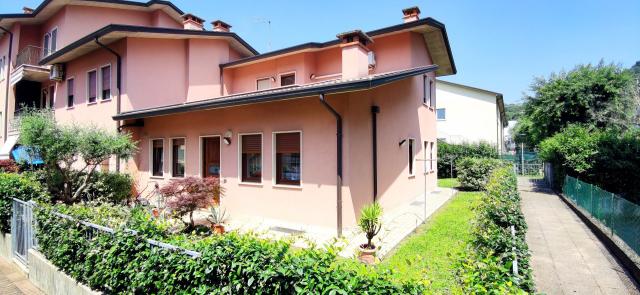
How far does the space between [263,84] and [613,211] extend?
14.2 meters

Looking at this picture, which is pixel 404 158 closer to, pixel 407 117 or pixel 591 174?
pixel 407 117

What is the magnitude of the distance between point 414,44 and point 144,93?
12.3m

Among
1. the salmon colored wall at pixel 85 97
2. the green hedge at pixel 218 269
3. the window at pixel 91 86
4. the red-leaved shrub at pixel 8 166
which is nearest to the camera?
the green hedge at pixel 218 269

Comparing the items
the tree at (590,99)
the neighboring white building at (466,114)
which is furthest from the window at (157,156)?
the neighboring white building at (466,114)

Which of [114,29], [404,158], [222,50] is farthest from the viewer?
[222,50]

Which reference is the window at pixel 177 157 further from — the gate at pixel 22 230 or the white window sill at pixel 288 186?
the gate at pixel 22 230

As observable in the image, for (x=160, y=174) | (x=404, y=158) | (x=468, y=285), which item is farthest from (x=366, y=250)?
(x=160, y=174)

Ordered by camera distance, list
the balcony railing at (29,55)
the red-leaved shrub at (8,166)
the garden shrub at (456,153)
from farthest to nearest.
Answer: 1. the garden shrub at (456,153)
2. the balcony railing at (29,55)
3. the red-leaved shrub at (8,166)

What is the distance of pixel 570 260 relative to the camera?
24.2 feet

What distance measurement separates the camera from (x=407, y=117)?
14.0 meters

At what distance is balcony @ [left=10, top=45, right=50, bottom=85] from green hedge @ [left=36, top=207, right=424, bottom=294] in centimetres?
1924

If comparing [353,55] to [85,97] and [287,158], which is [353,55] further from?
[85,97]

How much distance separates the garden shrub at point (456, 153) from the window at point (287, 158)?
2017cm

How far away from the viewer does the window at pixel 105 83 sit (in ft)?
48.3
